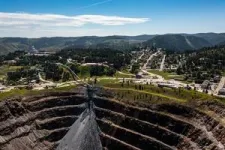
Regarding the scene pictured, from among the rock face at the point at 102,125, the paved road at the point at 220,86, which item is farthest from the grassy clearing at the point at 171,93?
the paved road at the point at 220,86

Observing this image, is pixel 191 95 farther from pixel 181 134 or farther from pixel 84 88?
pixel 84 88

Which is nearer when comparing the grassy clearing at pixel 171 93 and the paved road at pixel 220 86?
the grassy clearing at pixel 171 93

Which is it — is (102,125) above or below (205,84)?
below

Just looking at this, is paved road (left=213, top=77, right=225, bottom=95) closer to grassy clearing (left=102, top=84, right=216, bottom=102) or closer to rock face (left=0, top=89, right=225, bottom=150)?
grassy clearing (left=102, top=84, right=216, bottom=102)

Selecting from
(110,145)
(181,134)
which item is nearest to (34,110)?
(110,145)

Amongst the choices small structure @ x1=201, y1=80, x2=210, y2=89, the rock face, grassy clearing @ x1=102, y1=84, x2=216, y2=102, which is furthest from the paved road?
the rock face

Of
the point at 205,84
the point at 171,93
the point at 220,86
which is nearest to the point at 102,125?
the point at 171,93

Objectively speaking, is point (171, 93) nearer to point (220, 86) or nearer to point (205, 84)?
point (205, 84)

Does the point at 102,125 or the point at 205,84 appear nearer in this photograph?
the point at 102,125

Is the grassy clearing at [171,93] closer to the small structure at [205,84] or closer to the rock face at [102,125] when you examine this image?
the rock face at [102,125]
